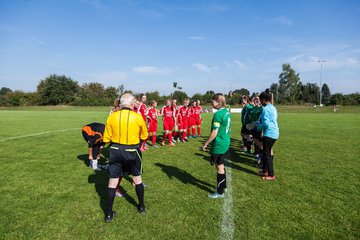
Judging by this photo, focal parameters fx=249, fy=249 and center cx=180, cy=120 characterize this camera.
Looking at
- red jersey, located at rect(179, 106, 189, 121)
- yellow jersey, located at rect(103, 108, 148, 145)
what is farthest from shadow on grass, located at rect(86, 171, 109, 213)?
red jersey, located at rect(179, 106, 189, 121)

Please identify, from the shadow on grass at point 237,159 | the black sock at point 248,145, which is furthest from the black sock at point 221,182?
the black sock at point 248,145

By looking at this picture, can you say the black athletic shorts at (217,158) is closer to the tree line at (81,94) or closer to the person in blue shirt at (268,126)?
the person in blue shirt at (268,126)

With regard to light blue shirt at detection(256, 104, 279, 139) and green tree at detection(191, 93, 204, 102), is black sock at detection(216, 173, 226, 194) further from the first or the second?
green tree at detection(191, 93, 204, 102)

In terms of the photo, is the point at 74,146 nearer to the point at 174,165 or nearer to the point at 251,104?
the point at 174,165

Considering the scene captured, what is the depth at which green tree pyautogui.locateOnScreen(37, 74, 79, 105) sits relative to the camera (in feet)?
270

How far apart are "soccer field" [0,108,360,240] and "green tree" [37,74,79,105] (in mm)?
81452

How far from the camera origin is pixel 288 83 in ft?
279

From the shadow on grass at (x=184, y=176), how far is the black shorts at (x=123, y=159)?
2.12 meters

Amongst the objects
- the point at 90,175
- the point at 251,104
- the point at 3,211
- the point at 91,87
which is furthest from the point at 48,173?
the point at 91,87

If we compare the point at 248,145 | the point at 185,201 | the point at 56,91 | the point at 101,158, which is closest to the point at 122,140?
the point at 185,201

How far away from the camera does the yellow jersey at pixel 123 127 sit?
4.34 metres

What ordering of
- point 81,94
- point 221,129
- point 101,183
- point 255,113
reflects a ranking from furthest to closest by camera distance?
point 81,94
point 255,113
point 101,183
point 221,129

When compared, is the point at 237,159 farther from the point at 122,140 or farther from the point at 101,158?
the point at 122,140

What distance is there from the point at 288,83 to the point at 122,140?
9013 centimetres
